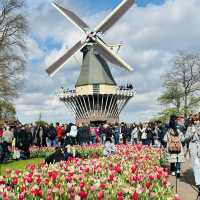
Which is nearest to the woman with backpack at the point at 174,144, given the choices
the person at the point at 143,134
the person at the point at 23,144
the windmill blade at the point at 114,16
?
the person at the point at 23,144

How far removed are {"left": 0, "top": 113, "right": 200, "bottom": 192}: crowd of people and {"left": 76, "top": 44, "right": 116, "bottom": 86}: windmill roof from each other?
2476 cm

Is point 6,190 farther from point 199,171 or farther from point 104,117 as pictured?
point 104,117

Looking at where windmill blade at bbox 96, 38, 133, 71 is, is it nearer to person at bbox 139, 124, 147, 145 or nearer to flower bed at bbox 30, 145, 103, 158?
person at bbox 139, 124, 147, 145

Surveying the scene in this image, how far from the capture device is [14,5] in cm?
3647

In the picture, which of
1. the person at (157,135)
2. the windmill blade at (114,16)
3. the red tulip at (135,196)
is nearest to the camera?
the red tulip at (135,196)

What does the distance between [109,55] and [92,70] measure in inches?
109

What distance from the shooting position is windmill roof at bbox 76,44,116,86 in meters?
60.5

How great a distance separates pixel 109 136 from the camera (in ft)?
69.9

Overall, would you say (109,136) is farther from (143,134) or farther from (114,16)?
(114,16)

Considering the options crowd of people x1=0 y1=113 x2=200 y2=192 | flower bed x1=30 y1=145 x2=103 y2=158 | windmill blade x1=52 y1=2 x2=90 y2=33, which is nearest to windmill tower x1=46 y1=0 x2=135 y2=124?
windmill blade x1=52 y1=2 x2=90 y2=33

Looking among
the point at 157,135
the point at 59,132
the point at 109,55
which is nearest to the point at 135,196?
the point at 59,132

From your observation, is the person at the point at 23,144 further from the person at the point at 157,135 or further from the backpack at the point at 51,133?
the person at the point at 157,135

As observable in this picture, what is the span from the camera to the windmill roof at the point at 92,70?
198ft

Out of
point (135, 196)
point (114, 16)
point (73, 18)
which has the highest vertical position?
point (73, 18)
